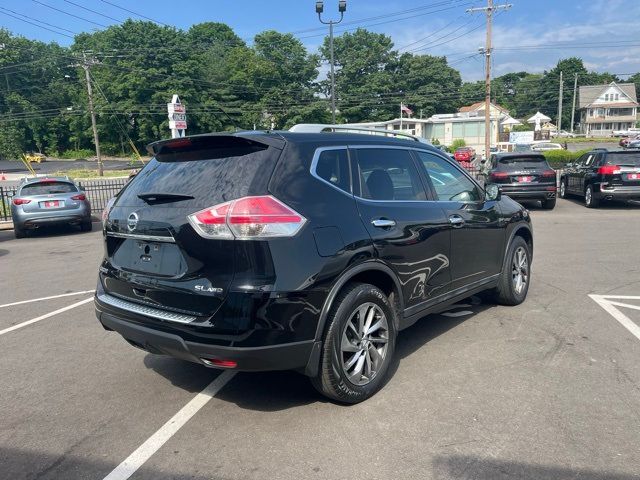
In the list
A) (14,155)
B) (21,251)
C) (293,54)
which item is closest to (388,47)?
(293,54)

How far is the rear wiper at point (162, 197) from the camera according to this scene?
3.43 meters

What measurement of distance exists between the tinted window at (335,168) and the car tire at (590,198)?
13.6m

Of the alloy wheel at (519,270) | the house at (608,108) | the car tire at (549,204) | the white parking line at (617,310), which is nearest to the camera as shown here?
the white parking line at (617,310)

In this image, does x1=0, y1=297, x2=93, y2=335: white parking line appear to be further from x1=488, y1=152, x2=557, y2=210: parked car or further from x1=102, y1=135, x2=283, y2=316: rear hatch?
x1=488, y1=152, x2=557, y2=210: parked car

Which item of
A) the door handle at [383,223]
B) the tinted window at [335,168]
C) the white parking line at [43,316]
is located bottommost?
the white parking line at [43,316]

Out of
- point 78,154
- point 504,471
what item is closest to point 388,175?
point 504,471

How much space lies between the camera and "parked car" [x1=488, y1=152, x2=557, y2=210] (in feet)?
49.5

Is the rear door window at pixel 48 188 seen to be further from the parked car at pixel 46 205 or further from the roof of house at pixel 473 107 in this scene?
the roof of house at pixel 473 107

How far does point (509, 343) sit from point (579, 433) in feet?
5.24

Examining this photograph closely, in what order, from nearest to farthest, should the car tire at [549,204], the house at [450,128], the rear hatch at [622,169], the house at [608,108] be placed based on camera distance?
the rear hatch at [622,169]
the car tire at [549,204]
the house at [450,128]
the house at [608,108]

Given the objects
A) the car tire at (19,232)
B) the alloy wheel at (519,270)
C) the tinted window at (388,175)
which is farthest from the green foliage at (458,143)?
the tinted window at (388,175)

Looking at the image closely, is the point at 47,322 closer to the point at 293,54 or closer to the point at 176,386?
the point at 176,386

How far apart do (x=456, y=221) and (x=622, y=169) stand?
12090mm

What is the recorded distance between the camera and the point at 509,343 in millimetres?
4840
